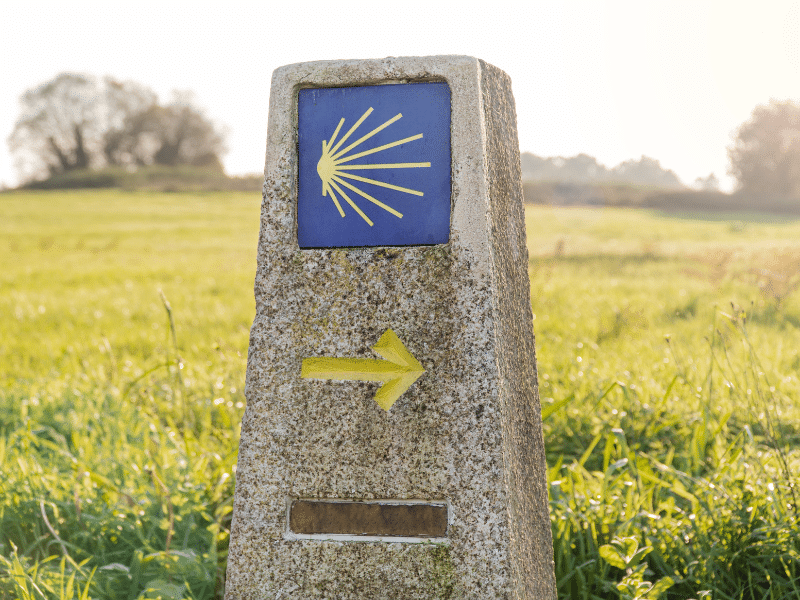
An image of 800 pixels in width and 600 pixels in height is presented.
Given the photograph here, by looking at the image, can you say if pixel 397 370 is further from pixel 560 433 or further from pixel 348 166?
pixel 560 433

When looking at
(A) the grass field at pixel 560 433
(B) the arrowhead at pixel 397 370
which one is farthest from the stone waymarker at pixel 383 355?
(A) the grass field at pixel 560 433

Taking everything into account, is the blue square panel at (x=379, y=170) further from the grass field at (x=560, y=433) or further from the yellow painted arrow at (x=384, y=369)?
the grass field at (x=560, y=433)

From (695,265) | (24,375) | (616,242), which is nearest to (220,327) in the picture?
(24,375)

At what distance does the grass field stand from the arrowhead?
0.63m

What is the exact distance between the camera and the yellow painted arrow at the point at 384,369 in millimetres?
1519

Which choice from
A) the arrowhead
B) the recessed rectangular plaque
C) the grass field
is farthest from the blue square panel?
the grass field

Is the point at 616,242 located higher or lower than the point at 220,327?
higher

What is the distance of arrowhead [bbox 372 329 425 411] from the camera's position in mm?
1517

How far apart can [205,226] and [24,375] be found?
1183 cm

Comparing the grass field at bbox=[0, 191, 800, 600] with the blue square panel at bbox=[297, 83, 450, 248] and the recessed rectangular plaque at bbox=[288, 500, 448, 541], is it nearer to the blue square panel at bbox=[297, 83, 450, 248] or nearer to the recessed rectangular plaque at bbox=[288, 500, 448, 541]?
the recessed rectangular plaque at bbox=[288, 500, 448, 541]

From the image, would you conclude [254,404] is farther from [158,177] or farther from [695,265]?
[158,177]

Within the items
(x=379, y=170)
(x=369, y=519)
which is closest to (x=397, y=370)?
(x=369, y=519)

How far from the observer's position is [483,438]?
1.48m

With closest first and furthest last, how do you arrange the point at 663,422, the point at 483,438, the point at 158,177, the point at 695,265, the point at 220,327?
the point at 483,438 < the point at 663,422 < the point at 220,327 < the point at 695,265 < the point at 158,177
